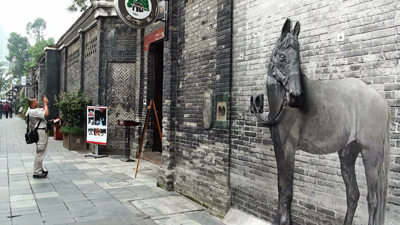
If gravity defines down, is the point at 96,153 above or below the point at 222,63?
below

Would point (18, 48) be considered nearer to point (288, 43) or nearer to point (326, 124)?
point (288, 43)

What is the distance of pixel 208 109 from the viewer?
20.7 ft

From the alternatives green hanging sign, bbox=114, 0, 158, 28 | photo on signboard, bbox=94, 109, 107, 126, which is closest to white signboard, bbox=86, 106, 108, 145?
photo on signboard, bbox=94, 109, 107, 126

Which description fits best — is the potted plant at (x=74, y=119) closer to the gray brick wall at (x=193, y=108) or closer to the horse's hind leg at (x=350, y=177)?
the gray brick wall at (x=193, y=108)

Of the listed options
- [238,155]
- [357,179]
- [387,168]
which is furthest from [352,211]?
[238,155]

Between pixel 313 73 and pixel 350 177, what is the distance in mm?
1288

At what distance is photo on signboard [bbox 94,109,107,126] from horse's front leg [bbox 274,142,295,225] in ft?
28.0

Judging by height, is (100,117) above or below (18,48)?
below

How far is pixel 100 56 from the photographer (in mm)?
12688

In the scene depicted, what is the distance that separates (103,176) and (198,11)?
4845 millimetres

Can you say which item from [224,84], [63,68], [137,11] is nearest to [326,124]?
[224,84]

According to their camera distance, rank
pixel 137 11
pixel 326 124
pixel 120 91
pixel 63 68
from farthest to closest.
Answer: pixel 63 68 → pixel 120 91 → pixel 137 11 → pixel 326 124

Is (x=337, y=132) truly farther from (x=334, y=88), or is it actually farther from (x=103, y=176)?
(x=103, y=176)

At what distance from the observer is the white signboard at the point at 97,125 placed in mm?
11805
